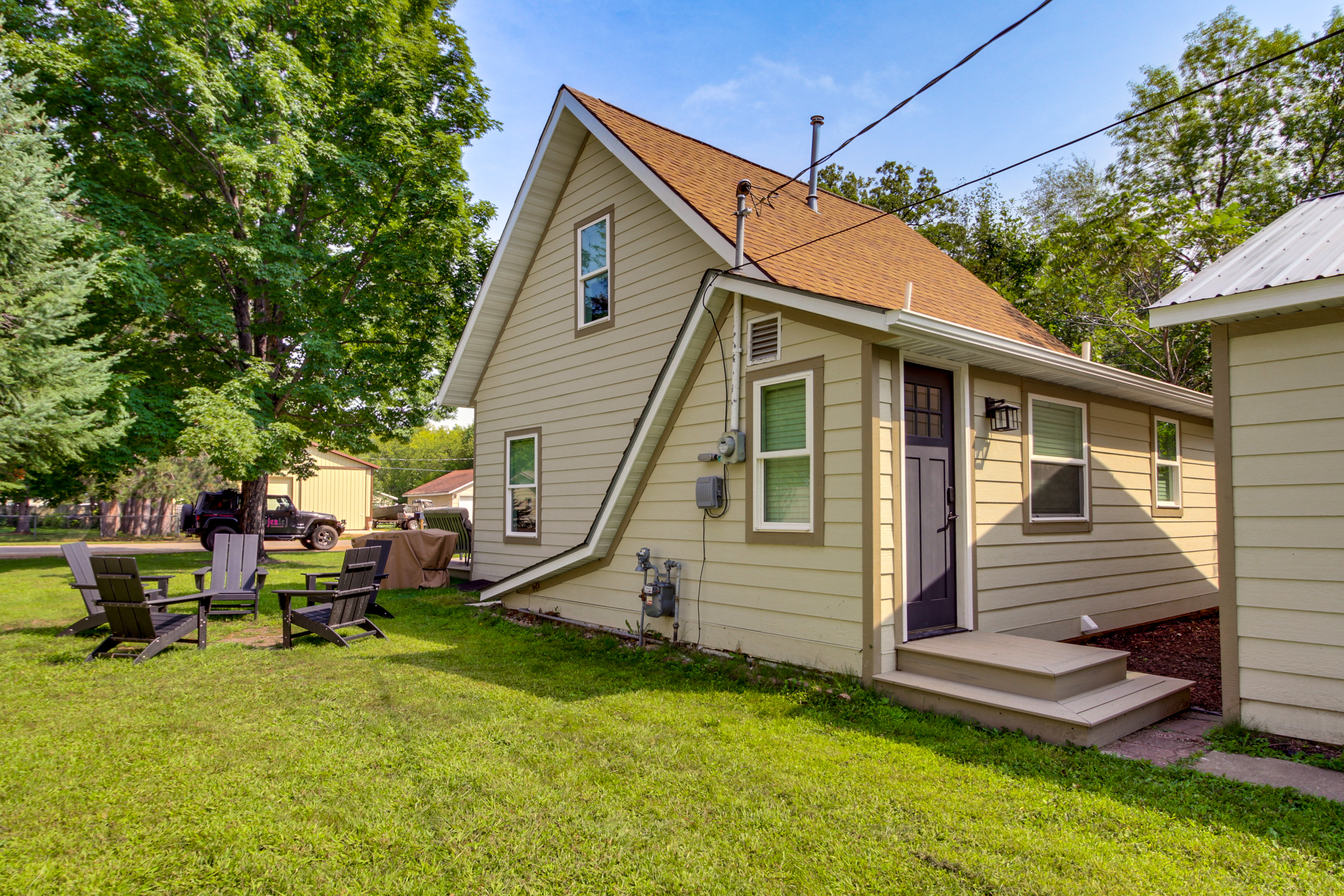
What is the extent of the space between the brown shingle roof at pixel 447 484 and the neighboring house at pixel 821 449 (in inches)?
1505

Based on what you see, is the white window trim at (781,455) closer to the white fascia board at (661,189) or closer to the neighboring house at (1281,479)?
the white fascia board at (661,189)

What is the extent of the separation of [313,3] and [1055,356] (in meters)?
16.8

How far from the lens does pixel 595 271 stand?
9.45m

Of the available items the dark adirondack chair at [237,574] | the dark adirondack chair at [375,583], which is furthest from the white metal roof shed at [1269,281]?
the dark adirondack chair at [237,574]

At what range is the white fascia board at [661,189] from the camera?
702 centimetres

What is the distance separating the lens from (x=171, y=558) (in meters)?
17.5

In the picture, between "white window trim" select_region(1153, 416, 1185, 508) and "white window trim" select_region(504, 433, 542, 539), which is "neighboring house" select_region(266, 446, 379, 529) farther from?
"white window trim" select_region(1153, 416, 1185, 508)

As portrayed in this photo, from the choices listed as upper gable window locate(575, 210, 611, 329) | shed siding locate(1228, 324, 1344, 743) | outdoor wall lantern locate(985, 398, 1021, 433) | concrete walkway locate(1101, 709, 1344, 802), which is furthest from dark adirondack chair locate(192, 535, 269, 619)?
shed siding locate(1228, 324, 1344, 743)

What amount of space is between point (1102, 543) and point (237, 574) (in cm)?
1045

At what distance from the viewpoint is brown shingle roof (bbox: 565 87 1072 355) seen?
729 cm

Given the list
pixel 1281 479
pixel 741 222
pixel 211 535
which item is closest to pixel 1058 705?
pixel 1281 479

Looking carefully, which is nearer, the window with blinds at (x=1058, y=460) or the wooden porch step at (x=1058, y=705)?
the wooden porch step at (x=1058, y=705)

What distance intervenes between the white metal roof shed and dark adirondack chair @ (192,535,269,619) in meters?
9.75

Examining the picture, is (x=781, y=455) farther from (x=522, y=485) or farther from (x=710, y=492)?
(x=522, y=485)
